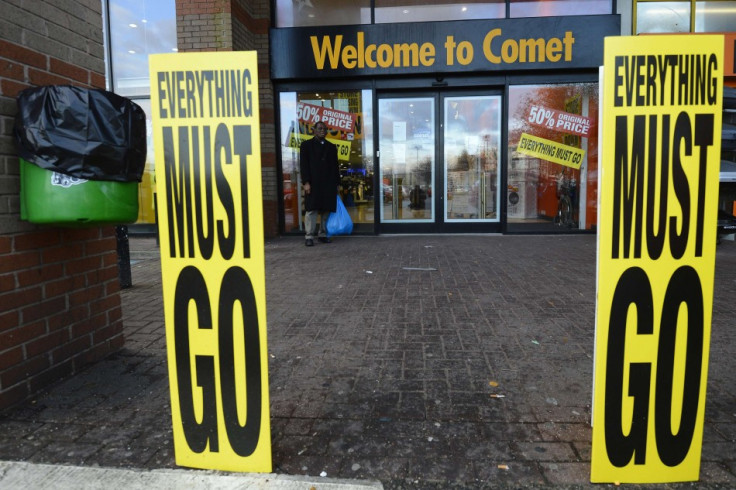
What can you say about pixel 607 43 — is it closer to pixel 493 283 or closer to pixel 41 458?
pixel 41 458

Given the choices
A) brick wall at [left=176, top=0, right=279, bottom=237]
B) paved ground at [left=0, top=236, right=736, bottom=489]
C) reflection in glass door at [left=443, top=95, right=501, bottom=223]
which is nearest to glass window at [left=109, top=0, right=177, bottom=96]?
brick wall at [left=176, top=0, right=279, bottom=237]

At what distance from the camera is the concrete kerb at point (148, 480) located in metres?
2.09

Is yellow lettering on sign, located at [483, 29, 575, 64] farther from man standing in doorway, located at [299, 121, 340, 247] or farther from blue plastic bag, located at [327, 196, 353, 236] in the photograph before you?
blue plastic bag, located at [327, 196, 353, 236]

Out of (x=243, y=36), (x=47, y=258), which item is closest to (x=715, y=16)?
(x=243, y=36)

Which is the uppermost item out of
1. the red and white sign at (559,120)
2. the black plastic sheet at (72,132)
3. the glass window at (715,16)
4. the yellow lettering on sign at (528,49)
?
the glass window at (715,16)

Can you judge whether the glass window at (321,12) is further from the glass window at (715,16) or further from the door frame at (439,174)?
the glass window at (715,16)

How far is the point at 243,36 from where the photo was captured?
9.57 meters

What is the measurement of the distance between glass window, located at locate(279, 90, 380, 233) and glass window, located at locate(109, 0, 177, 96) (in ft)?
10.5

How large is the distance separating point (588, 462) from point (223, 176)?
206cm

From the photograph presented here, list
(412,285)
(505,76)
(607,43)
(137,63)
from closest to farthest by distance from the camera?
1. (607,43)
2. (412,285)
3. (505,76)
4. (137,63)

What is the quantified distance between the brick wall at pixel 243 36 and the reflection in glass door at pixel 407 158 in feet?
7.72

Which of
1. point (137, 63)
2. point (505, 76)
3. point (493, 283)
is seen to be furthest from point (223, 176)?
point (137, 63)

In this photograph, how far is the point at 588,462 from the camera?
227cm

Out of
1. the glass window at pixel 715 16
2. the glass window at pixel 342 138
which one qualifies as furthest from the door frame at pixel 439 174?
the glass window at pixel 715 16
